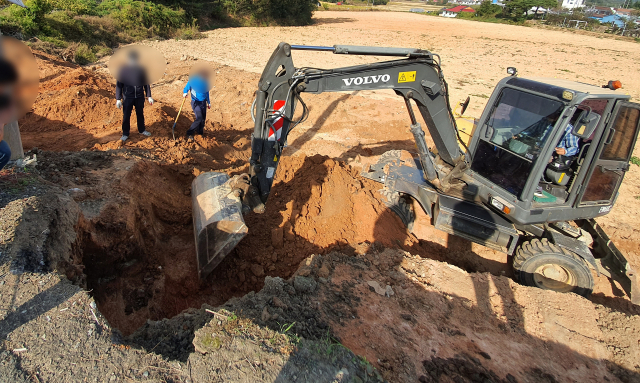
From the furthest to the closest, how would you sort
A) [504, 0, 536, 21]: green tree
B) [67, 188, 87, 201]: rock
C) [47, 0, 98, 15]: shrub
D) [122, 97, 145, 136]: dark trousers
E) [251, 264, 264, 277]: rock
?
[504, 0, 536, 21]: green tree
[47, 0, 98, 15]: shrub
[122, 97, 145, 136]: dark trousers
[251, 264, 264, 277]: rock
[67, 188, 87, 201]: rock

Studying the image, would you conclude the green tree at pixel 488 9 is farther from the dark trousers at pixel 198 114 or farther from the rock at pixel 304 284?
the rock at pixel 304 284

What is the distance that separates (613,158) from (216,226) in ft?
16.0

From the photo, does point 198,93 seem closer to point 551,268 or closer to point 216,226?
point 216,226

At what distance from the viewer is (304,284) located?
11.9ft

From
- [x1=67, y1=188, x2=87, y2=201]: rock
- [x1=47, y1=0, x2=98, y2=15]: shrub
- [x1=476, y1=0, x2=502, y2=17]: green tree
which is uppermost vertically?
[x1=476, y1=0, x2=502, y2=17]: green tree

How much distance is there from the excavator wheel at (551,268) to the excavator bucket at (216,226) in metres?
3.62

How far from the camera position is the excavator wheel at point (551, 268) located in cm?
438

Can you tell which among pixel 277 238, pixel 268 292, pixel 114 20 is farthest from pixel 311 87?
pixel 114 20

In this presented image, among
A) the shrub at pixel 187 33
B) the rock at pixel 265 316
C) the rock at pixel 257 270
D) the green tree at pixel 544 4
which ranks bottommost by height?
the rock at pixel 257 270

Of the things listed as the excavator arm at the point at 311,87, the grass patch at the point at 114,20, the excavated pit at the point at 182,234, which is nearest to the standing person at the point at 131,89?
the excavated pit at the point at 182,234

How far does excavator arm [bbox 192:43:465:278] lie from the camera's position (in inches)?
154

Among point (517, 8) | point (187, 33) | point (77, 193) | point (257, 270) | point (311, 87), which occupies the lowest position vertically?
point (257, 270)

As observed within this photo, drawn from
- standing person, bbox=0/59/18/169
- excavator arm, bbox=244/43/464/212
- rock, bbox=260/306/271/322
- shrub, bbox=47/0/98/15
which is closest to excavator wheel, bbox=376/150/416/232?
excavator arm, bbox=244/43/464/212

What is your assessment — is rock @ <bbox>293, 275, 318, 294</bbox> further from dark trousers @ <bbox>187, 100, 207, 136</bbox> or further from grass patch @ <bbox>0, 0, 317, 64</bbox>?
grass patch @ <bbox>0, 0, 317, 64</bbox>
